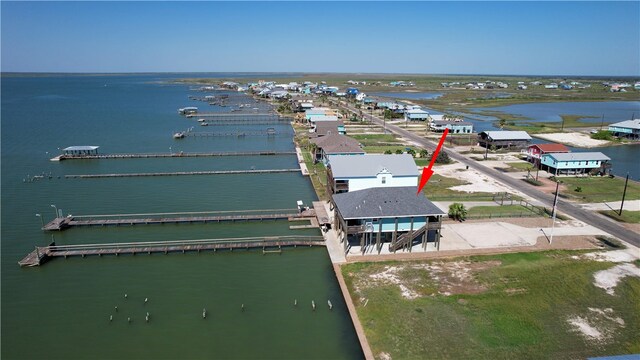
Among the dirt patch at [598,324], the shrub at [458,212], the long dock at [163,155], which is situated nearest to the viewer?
the dirt patch at [598,324]

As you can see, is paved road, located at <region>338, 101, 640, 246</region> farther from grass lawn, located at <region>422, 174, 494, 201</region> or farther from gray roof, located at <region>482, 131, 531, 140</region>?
gray roof, located at <region>482, 131, 531, 140</region>

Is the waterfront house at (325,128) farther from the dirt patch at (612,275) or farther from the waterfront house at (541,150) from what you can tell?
the dirt patch at (612,275)

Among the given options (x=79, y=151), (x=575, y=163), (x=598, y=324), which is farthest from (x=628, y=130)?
(x=79, y=151)

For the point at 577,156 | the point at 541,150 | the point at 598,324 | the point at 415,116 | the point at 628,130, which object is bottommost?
the point at 598,324

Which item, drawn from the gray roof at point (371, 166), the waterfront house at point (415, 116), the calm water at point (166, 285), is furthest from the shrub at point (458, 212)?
the waterfront house at point (415, 116)

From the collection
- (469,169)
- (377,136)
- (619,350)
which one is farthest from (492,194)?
(377,136)

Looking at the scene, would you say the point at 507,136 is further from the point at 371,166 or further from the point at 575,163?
the point at 371,166

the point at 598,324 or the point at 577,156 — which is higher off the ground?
the point at 577,156

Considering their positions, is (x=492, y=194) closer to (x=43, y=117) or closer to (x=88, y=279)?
(x=88, y=279)
